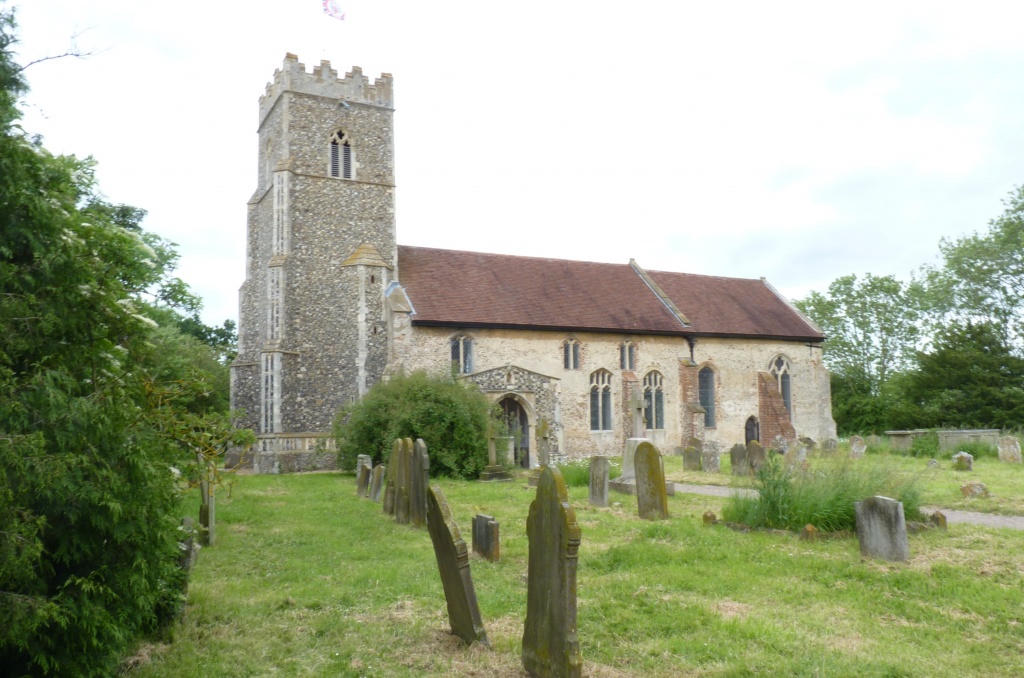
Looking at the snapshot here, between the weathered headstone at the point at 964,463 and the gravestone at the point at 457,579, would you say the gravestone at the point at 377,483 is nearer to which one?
the gravestone at the point at 457,579

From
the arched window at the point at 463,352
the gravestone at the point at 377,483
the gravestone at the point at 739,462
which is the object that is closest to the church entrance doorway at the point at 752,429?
the gravestone at the point at 739,462

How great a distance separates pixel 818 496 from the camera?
29.1 ft

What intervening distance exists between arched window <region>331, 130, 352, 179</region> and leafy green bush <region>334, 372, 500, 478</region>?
8412 millimetres

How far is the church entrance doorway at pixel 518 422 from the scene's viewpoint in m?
22.4

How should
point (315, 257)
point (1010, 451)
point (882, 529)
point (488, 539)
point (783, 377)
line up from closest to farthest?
1. point (882, 529)
2. point (488, 539)
3. point (1010, 451)
4. point (315, 257)
5. point (783, 377)

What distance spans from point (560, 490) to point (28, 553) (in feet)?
9.49

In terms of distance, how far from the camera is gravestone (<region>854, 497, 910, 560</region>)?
23.8 feet

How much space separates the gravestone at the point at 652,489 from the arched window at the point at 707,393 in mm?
16571

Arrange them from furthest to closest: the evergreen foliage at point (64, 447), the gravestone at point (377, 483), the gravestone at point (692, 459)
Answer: the gravestone at point (692, 459), the gravestone at point (377, 483), the evergreen foliage at point (64, 447)

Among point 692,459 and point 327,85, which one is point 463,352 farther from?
point 327,85

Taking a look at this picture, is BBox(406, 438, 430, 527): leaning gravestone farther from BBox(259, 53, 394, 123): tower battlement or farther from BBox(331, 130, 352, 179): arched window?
BBox(259, 53, 394, 123): tower battlement

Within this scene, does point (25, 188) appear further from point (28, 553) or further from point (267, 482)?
point (267, 482)

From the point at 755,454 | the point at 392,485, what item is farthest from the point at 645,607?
the point at 755,454

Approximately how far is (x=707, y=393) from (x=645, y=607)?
2196cm
